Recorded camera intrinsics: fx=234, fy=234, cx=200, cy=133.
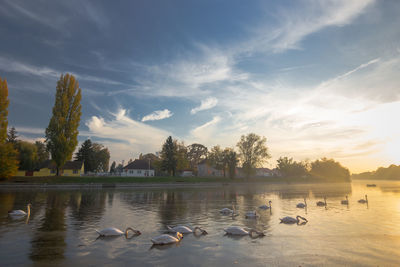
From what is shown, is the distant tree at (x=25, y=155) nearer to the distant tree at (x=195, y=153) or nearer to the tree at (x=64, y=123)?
the tree at (x=64, y=123)

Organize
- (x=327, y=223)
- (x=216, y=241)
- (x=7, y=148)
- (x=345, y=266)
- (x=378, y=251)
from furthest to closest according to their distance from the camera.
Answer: (x=7, y=148) → (x=327, y=223) → (x=216, y=241) → (x=378, y=251) → (x=345, y=266)

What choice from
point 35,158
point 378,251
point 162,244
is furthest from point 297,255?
point 35,158

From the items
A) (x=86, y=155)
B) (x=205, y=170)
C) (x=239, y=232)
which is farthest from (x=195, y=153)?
(x=239, y=232)

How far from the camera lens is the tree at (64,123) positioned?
185 ft

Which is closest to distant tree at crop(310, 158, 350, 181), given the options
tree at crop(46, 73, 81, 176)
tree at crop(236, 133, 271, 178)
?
tree at crop(236, 133, 271, 178)

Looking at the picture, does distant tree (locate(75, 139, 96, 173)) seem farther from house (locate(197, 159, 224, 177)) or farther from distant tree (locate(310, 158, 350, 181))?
distant tree (locate(310, 158, 350, 181))

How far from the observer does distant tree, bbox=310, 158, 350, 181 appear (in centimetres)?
13375

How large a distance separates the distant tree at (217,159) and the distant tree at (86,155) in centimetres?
4656

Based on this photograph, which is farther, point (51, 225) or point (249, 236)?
point (51, 225)

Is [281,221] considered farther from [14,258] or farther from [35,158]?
[35,158]

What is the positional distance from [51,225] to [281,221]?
55.3ft

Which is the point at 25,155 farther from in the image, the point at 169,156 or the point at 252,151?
the point at 252,151

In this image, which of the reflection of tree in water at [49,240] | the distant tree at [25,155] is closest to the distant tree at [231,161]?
the distant tree at [25,155]

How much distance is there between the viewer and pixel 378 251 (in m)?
11.5
